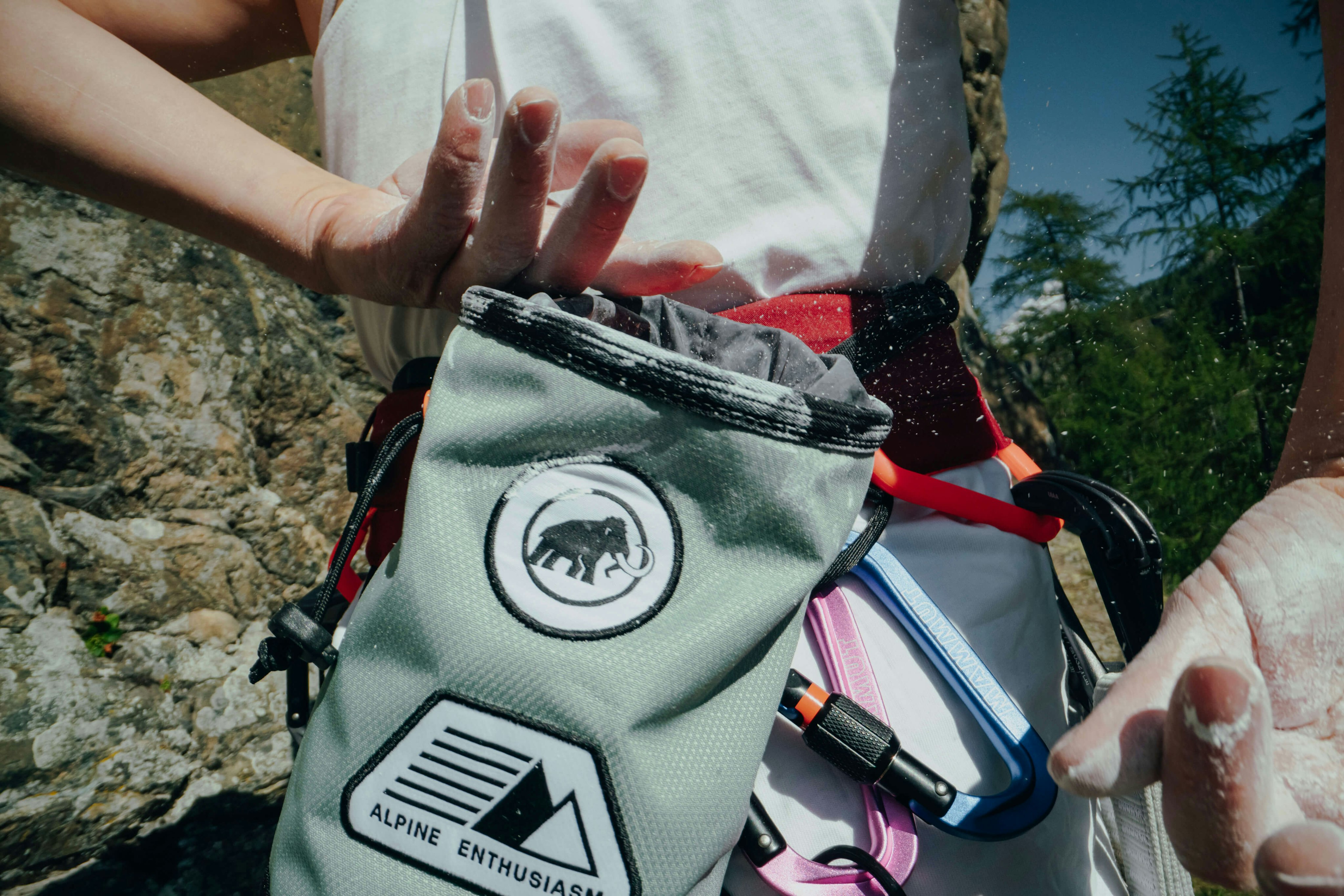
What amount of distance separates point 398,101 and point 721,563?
23.7 inches

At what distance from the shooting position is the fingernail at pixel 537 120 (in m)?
0.45

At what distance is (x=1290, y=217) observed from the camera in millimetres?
2305

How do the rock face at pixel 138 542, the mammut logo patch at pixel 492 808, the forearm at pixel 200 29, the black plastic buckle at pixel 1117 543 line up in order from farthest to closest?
the rock face at pixel 138 542
the forearm at pixel 200 29
the black plastic buckle at pixel 1117 543
the mammut logo patch at pixel 492 808

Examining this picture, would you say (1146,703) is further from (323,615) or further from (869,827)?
(323,615)

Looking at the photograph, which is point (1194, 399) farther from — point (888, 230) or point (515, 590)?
point (515, 590)

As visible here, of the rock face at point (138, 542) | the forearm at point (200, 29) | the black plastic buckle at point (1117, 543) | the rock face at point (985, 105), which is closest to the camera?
the black plastic buckle at point (1117, 543)

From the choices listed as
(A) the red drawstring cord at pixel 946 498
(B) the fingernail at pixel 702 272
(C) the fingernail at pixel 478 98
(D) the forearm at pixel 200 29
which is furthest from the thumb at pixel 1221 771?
(D) the forearm at pixel 200 29

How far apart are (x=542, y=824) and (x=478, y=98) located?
1.73 feet

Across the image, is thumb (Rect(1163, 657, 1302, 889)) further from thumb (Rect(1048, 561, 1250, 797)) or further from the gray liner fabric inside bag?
the gray liner fabric inside bag

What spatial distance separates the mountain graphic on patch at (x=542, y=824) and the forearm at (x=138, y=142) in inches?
21.5

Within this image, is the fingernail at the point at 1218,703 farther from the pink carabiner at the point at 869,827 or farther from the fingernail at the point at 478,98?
the fingernail at the point at 478,98

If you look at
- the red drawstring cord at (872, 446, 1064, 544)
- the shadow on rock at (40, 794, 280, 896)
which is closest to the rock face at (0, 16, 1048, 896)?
the shadow on rock at (40, 794, 280, 896)

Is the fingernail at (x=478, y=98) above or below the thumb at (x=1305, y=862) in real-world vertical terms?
above

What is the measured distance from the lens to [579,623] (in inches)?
18.0
